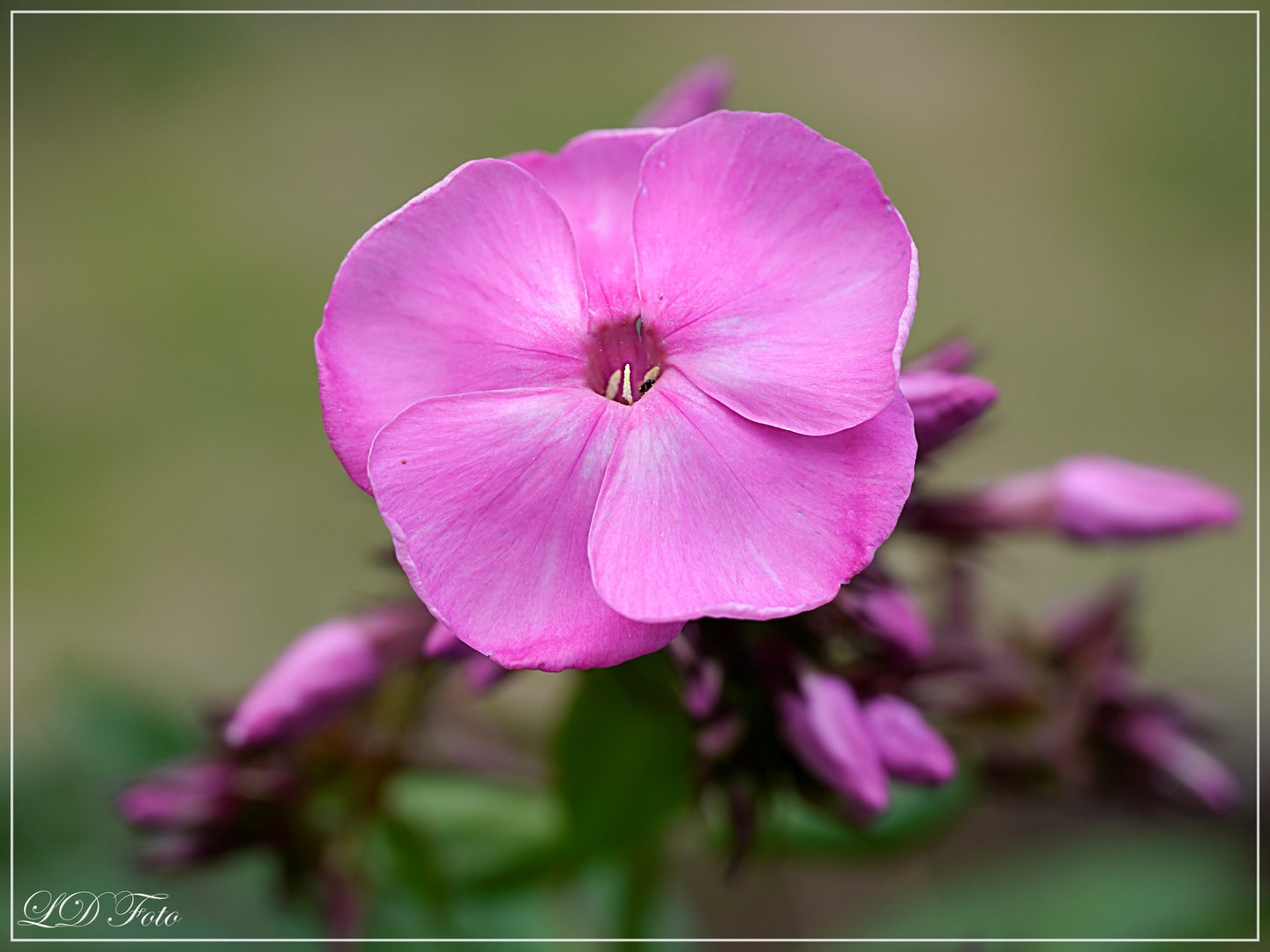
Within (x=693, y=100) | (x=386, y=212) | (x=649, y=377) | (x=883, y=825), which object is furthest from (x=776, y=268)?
(x=386, y=212)

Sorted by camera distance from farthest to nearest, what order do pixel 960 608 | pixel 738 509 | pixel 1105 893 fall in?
pixel 1105 893 → pixel 960 608 → pixel 738 509

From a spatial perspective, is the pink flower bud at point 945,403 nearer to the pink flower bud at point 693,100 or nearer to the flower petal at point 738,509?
the flower petal at point 738,509

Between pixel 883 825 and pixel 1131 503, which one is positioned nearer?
pixel 1131 503

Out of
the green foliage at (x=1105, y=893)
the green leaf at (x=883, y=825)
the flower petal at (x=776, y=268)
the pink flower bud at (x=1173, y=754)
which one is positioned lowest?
the green foliage at (x=1105, y=893)

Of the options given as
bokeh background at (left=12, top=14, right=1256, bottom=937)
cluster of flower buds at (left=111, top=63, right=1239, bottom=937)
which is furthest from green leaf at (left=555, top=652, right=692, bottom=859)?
bokeh background at (left=12, top=14, right=1256, bottom=937)

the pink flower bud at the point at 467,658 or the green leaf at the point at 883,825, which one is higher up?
the pink flower bud at the point at 467,658

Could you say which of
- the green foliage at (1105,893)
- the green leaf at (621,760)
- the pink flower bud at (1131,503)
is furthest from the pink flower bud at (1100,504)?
the green foliage at (1105,893)

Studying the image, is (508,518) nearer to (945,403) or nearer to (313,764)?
(945,403)
